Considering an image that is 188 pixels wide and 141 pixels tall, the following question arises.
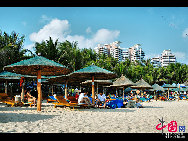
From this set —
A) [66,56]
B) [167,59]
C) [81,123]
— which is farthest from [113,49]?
[81,123]

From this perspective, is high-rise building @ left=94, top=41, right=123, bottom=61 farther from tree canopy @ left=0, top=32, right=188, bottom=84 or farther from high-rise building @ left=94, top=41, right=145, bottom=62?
tree canopy @ left=0, top=32, right=188, bottom=84

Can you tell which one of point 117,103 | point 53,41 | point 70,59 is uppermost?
point 53,41

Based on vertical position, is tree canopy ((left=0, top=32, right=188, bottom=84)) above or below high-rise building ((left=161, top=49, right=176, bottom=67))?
below

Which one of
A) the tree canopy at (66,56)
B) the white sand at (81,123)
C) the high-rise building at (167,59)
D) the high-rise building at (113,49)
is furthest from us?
the high-rise building at (167,59)

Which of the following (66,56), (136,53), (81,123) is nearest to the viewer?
(81,123)

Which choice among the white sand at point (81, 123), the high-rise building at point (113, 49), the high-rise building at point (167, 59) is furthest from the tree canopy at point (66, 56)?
the high-rise building at point (167, 59)

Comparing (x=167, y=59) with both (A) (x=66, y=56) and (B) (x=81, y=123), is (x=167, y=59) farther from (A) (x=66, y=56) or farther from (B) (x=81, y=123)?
(B) (x=81, y=123)

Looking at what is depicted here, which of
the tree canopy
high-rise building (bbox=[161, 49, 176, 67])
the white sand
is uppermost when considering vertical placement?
high-rise building (bbox=[161, 49, 176, 67])

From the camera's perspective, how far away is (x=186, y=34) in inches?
268

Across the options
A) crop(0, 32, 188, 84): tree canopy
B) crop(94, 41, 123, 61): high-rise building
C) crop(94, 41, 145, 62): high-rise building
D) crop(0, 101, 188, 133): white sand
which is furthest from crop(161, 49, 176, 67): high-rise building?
crop(0, 101, 188, 133): white sand

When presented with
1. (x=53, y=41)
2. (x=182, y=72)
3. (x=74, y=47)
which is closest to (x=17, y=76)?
(x=53, y=41)

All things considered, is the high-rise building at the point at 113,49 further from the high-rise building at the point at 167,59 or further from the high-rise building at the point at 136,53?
the high-rise building at the point at 167,59
